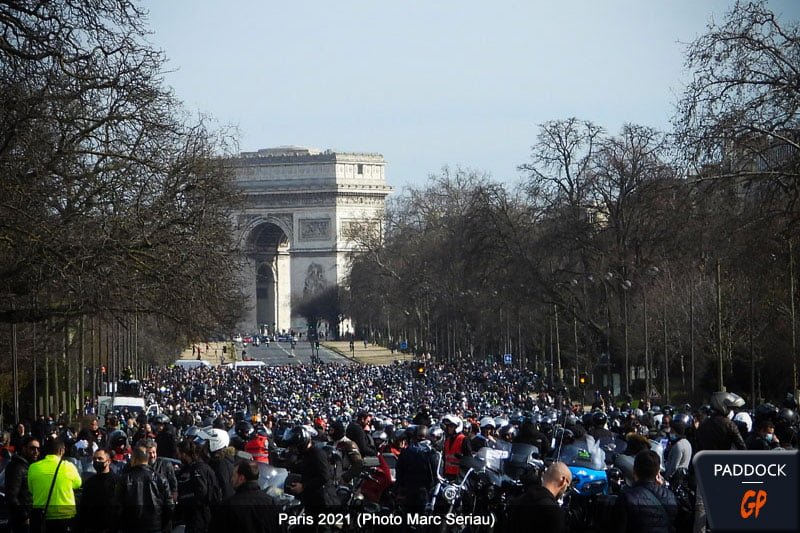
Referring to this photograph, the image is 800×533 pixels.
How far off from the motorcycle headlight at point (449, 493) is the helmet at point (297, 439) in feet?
6.32

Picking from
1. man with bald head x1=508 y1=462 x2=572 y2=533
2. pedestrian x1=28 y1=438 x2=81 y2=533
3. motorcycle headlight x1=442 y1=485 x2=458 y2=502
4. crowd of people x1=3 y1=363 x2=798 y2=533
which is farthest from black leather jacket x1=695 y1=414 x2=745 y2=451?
man with bald head x1=508 y1=462 x2=572 y2=533

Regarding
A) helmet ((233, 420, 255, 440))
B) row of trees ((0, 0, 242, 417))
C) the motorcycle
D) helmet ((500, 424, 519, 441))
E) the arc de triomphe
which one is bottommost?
the motorcycle

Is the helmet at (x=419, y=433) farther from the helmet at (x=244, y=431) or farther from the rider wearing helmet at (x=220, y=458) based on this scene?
the helmet at (x=244, y=431)

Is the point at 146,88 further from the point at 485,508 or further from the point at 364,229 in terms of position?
the point at 364,229

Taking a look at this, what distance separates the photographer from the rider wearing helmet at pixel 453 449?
15.1 metres

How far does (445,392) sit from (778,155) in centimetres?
2921

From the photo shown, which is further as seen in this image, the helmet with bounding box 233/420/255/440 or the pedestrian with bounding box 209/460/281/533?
the helmet with bounding box 233/420/255/440

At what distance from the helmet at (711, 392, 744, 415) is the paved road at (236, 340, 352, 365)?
3103 inches

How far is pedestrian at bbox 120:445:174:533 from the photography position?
1133 centimetres

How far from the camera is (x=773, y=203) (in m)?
24.6

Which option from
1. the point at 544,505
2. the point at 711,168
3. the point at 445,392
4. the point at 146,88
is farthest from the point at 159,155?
the point at 445,392

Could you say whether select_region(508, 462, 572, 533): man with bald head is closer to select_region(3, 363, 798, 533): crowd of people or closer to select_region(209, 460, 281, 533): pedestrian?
select_region(3, 363, 798, 533): crowd of people

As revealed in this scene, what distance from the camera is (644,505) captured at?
338 inches
